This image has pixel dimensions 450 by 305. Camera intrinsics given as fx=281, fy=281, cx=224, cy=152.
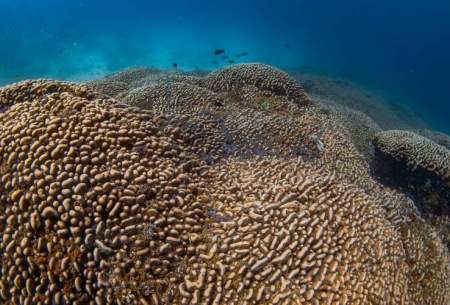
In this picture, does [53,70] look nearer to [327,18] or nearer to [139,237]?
[139,237]

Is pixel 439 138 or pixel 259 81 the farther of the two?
pixel 439 138

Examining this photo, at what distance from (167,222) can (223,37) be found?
74129mm

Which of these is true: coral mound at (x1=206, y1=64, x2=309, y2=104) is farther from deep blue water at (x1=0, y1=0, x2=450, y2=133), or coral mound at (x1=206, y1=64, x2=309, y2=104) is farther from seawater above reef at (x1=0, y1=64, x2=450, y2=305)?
deep blue water at (x1=0, y1=0, x2=450, y2=133)

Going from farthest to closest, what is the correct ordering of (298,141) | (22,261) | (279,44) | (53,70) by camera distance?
(279,44)
(53,70)
(298,141)
(22,261)

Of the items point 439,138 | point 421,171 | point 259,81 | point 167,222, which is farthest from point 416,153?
point 439,138

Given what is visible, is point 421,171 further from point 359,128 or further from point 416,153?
point 359,128

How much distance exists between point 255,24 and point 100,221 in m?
91.2

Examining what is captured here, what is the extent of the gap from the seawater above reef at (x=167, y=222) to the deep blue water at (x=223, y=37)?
30761 millimetres

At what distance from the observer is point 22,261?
231 cm

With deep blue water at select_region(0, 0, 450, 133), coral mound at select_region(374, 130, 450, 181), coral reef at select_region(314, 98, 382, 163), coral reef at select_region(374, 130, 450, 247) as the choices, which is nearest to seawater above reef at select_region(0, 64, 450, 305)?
coral reef at select_region(374, 130, 450, 247)

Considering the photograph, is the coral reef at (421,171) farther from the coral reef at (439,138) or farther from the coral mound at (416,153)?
the coral reef at (439,138)

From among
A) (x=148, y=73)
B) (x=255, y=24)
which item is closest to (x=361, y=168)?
(x=148, y=73)

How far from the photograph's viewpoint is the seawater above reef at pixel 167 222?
2295mm

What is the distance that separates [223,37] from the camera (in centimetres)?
7056
